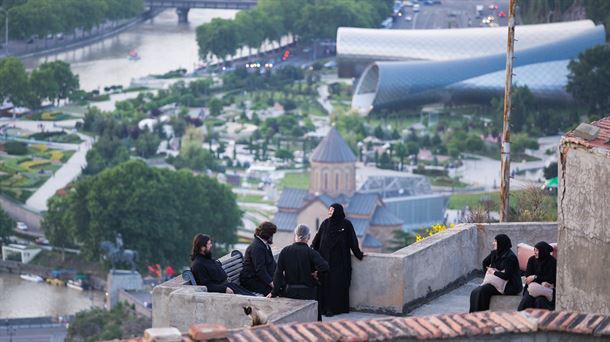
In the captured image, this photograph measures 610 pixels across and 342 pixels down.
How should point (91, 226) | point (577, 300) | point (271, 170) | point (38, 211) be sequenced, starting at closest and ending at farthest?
point (577, 300), point (91, 226), point (38, 211), point (271, 170)

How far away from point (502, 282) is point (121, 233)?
39.5m

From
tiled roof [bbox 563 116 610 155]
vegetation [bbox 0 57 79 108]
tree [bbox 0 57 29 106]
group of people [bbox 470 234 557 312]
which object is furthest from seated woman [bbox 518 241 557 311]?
tree [bbox 0 57 29 106]

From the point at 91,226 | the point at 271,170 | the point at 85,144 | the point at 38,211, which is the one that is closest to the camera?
the point at 91,226

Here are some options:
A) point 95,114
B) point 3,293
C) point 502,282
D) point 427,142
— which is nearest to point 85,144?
point 95,114

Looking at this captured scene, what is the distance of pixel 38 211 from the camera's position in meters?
55.0

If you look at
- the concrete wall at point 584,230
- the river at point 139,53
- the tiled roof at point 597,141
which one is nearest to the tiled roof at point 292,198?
the river at point 139,53

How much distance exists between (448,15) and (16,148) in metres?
31.3

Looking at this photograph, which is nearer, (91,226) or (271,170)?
(91,226)

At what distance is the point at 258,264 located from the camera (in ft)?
44.0

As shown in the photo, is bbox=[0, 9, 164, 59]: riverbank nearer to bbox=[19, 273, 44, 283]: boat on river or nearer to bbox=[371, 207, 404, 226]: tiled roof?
bbox=[371, 207, 404, 226]: tiled roof

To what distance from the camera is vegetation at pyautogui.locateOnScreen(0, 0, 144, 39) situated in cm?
8612

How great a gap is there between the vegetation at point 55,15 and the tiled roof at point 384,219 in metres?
36.2

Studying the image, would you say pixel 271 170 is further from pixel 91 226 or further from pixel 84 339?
pixel 84 339

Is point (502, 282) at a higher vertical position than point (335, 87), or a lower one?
higher
